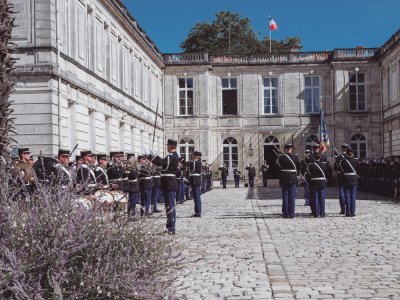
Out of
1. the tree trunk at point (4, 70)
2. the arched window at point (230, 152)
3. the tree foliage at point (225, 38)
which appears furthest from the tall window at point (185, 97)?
the tree trunk at point (4, 70)

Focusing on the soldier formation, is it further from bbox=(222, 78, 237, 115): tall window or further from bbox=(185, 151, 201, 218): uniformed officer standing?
bbox=(222, 78, 237, 115): tall window

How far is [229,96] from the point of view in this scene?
1826 inches

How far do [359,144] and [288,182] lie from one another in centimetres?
3054

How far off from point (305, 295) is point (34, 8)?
58.0ft

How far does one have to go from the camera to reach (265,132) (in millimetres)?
45688

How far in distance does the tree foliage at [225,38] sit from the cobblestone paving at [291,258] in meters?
47.2

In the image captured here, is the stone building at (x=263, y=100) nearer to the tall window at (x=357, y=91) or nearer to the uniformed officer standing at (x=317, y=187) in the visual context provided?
the tall window at (x=357, y=91)

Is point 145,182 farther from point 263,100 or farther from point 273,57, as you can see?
point 273,57

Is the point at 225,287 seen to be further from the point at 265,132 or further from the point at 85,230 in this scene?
the point at 265,132

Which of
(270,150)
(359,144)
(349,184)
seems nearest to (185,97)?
(270,150)

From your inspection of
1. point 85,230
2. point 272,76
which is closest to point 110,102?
point 272,76

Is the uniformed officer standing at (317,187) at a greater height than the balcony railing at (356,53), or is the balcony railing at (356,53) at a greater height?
the balcony railing at (356,53)

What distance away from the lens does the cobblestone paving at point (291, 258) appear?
682 centimetres

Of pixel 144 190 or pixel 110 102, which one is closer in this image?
pixel 144 190
